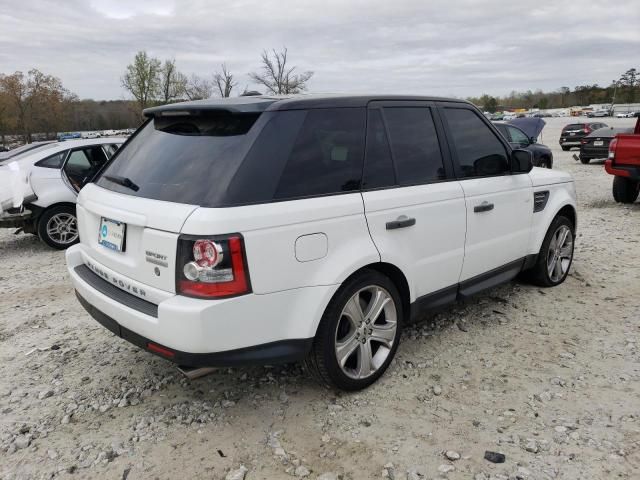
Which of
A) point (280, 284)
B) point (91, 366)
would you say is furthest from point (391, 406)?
point (91, 366)

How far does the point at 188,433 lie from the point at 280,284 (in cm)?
107

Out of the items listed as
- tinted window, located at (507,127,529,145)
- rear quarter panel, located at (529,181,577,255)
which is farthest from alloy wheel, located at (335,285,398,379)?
tinted window, located at (507,127,529,145)

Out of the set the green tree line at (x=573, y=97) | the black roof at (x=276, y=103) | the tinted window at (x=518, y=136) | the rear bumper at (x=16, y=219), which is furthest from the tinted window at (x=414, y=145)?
the green tree line at (x=573, y=97)

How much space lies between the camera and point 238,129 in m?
2.66

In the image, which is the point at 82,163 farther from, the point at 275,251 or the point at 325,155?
the point at 275,251

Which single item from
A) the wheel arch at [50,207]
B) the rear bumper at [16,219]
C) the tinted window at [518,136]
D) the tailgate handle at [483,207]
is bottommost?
the rear bumper at [16,219]

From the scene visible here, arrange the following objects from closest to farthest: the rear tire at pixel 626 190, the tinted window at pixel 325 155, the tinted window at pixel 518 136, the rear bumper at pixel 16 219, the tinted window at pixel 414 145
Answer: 1. the tinted window at pixel 325 155
2. the tinted window at pixel 414 145
3. the rear bumper at pixel 16 219
4. the rear tire at pixel 626 190
5. the tinted window at pixel 518 136

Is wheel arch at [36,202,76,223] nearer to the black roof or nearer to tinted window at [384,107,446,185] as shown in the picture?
the black roof

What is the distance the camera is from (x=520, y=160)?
13.5 feet

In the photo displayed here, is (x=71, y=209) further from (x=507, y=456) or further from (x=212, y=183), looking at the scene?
(x=507, y=456)

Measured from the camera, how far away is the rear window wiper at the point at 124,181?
2883 millimetres

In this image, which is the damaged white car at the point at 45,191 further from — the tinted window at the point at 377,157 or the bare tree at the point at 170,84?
the bare tree at the point at 170,84

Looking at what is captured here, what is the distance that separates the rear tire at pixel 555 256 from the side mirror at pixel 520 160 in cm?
85

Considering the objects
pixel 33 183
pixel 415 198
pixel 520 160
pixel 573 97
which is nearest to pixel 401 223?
pixel 415 198
